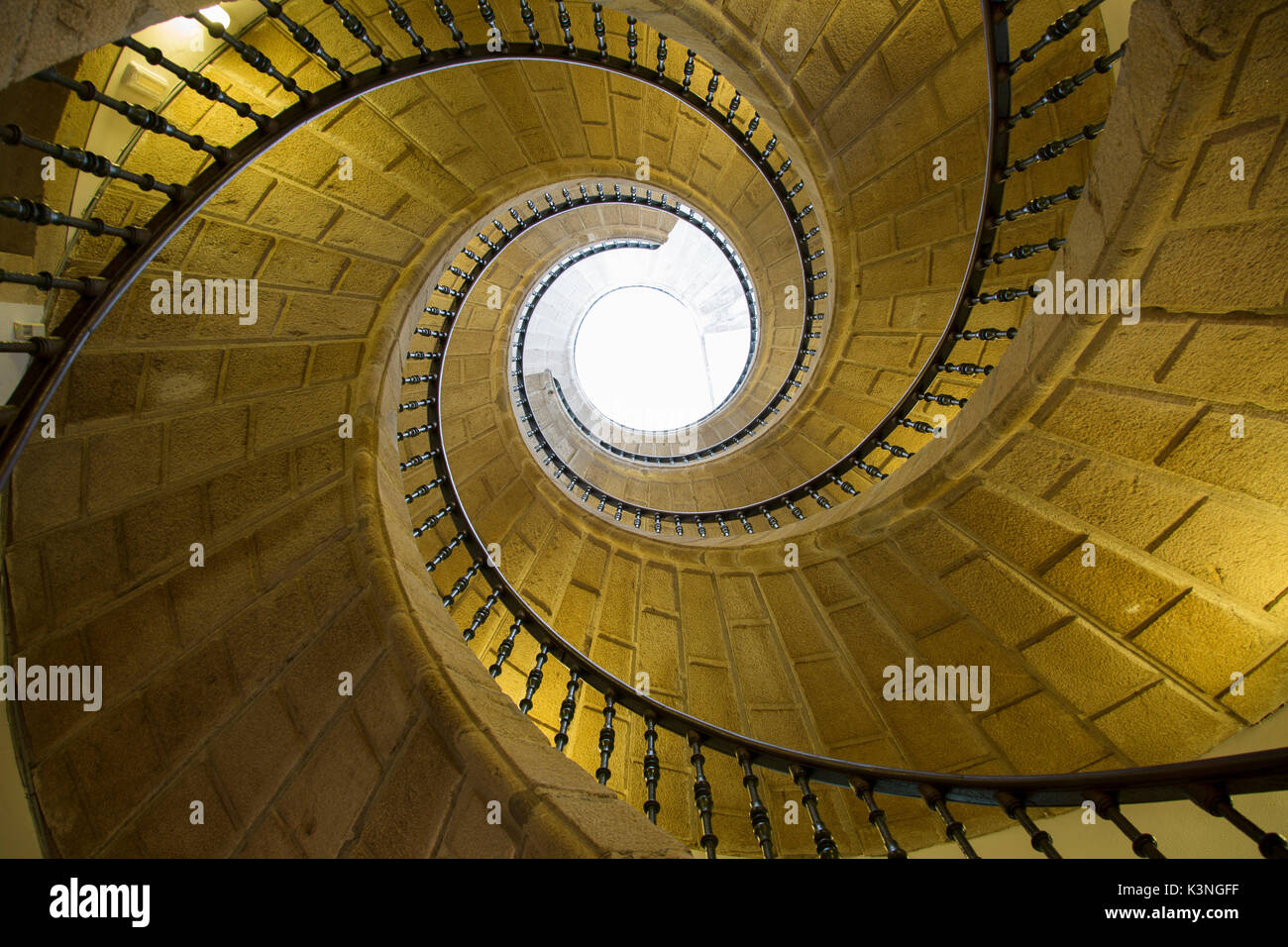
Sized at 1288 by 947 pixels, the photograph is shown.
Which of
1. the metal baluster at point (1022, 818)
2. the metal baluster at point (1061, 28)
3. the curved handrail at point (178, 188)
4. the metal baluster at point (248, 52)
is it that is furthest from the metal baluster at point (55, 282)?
the metal baluster at point (1061, 28)

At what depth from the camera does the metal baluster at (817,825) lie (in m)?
1.96

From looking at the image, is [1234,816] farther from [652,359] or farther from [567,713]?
[652,359]

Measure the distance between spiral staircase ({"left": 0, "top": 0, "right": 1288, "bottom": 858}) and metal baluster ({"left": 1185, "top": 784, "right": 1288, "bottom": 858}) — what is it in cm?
2

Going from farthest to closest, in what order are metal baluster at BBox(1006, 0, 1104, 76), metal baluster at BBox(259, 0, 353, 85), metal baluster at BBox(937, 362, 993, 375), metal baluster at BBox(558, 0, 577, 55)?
metal baluster at BBox(937, 362, 993, 375), metal baluster at BBox(558, 0, 577, 55), metal baluster at BBox(259, 0, 353, 85), metal baluster at BBox(1006, 0, 1104, 76)

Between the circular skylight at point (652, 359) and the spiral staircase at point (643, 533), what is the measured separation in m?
7.52

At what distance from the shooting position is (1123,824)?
1.62 meters

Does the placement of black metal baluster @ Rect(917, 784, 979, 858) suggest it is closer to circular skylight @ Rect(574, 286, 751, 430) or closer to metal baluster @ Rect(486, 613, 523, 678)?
metal baluster @ Rect(486, 613, 523, 678)

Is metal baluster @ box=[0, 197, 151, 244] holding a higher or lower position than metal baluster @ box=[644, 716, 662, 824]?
higher

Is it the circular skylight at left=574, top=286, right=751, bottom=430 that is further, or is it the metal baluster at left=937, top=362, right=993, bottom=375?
the circular skylight at left=574, top=286, right=751, bottom=430

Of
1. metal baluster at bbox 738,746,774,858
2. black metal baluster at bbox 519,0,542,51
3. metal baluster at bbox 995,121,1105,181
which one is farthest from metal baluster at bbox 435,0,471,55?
metal baluster at bbox 738,746,774,858

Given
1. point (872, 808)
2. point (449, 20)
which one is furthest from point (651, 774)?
point (449, 20)

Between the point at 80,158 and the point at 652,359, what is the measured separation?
13094mm

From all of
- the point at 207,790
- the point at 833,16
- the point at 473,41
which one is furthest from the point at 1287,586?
the point at 473,41

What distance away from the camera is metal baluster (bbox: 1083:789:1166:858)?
1.52 m
